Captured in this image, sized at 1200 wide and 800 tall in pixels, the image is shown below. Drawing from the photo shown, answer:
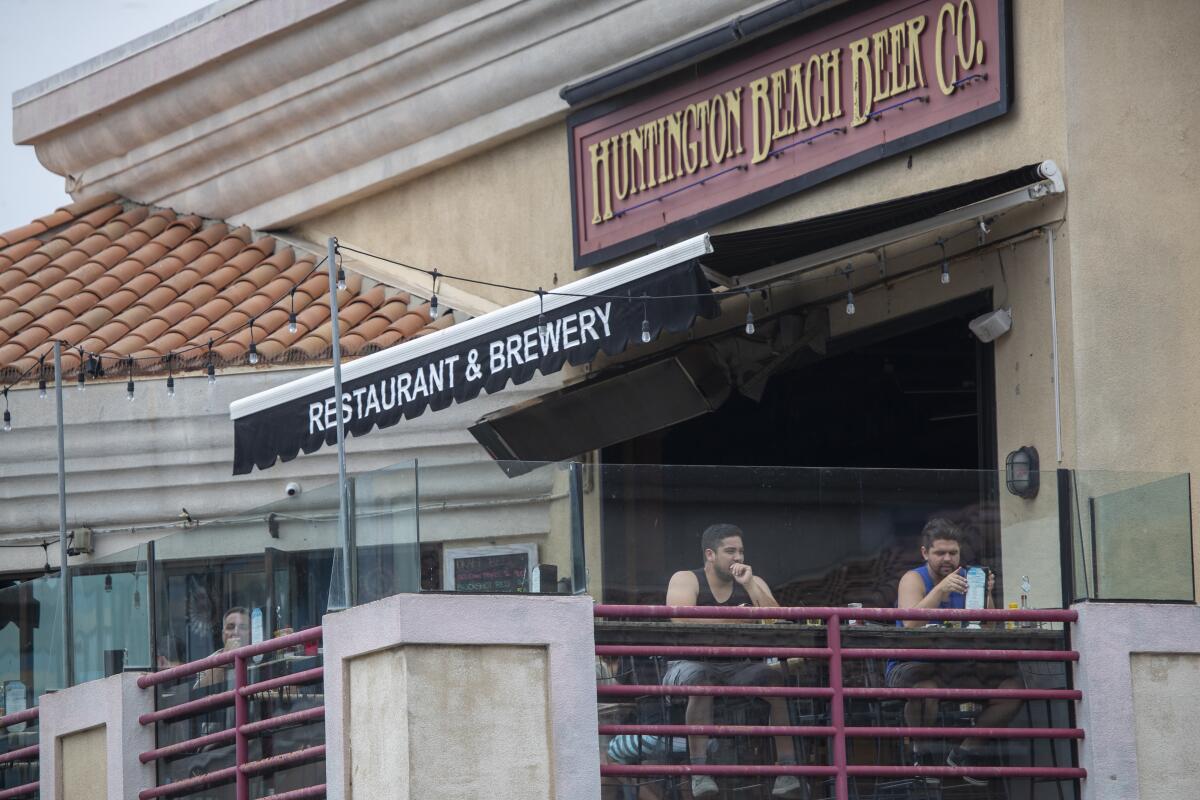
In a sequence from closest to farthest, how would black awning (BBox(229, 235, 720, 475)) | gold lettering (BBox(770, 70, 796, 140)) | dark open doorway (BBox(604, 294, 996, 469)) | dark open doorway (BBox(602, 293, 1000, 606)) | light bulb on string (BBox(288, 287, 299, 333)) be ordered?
1. dark open doorway (BBox(602, 293, 1000, 606))
2. black awning (BBox(229, 235, 720, 475))
3. gold lettering (BBox(770, 70, 796, 140))
4. light bulb on string (BBox(288, 287, 299, 333))
5. dark open doorway (BBox(604, 294, 996, 469))

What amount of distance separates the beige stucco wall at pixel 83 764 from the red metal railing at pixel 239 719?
48cm

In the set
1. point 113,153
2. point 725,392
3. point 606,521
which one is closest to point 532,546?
point 606,521

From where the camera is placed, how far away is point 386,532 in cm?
1009

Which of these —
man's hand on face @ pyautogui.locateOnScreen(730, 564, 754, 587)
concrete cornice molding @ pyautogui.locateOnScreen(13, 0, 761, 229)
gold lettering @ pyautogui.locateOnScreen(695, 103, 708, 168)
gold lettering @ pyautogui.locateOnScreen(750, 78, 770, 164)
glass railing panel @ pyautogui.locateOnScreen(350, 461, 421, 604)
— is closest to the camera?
glass railing panel @ pyautogui.locateOnScreen(350, 461, 421, 604)

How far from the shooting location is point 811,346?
45.7 ft

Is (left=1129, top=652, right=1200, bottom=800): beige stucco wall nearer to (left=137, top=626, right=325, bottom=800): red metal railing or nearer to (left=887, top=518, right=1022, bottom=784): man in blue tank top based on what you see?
(left=887, top=518, right=1022, bottom=784): man in blue tank top

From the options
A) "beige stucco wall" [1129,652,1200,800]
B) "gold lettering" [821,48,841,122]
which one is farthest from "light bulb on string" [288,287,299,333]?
"beige stucco wall" [1129,652,1200,800]

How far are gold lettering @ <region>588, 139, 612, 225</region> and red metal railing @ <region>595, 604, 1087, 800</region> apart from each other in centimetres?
510

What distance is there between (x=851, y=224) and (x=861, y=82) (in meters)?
1.52

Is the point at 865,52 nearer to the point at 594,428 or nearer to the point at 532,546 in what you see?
the point at 594,428

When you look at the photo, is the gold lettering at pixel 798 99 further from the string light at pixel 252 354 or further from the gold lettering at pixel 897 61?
the string light at pixel 252 354

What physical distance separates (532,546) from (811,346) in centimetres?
443

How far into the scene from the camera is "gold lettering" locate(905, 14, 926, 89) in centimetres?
1284

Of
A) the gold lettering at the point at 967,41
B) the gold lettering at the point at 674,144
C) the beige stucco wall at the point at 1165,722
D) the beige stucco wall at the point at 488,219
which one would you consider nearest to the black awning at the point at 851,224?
the gold lettering at the point at 967,41
